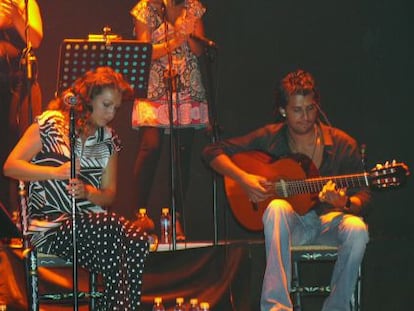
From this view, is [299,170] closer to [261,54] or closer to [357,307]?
[357,307]

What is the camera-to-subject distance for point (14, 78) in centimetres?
566

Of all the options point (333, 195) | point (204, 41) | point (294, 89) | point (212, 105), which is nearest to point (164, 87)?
point (212, 105)

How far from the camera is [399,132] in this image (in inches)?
264

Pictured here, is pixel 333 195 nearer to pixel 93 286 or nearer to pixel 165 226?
pixel 165 226

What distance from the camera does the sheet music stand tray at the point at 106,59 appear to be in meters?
5.01

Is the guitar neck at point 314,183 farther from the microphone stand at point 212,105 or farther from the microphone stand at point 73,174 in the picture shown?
the microphone stand at point 73,174

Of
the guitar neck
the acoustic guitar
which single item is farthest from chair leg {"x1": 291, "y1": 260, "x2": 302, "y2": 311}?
the guitar neck

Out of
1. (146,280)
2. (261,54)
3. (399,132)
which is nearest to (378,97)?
(399,132)

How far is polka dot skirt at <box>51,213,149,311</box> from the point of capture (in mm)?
4512

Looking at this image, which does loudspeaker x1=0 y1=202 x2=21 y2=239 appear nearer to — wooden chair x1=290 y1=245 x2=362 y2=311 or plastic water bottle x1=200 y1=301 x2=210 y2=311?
plastic water bottle x1=200 y1=301 x2=210 y2=311

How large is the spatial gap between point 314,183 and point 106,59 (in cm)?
145

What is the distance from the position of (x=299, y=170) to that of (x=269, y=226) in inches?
20.1

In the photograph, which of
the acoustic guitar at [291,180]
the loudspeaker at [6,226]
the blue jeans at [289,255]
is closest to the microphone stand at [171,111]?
the acoustic guitar at [291,180]

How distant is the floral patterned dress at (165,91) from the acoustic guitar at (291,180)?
19.3 inches
